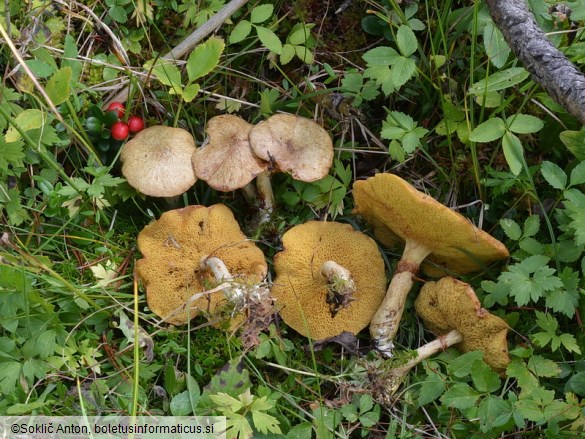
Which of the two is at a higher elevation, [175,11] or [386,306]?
[175,11]

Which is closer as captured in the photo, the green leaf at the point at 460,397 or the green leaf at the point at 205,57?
the green leaf at the point at 460,397

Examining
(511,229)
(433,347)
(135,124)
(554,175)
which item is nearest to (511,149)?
(554,175)

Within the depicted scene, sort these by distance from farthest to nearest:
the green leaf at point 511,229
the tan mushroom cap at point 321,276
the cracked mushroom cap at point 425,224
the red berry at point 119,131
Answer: the red berry at point 119,131 < the tan mushroom cap at point 321,276 < the green leaf at point 511,229 < the cracked mushroom cap at point 425,224

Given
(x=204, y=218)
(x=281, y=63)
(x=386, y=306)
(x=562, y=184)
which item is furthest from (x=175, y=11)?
(x=562, y=184)

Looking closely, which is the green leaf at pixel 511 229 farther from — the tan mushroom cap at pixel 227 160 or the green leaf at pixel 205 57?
the green leaf at pixel 205 57

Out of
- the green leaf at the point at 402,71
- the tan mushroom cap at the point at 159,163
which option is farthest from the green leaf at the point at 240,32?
the green leaf at the point at 402,71

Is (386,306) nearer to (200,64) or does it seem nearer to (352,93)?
(352,93)

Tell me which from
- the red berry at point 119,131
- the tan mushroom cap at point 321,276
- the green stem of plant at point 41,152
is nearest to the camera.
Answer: the green stem of plant at point 41,152

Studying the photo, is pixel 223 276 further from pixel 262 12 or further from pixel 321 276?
pixel 262 12
